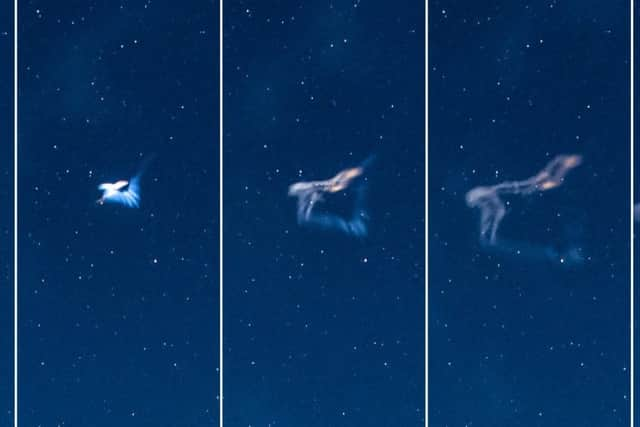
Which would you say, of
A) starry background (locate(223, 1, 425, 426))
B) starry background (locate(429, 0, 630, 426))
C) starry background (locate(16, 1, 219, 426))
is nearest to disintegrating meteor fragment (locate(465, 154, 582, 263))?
starry background (locate(429, 0, 630, 426))

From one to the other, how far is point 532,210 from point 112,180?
2.66 ft

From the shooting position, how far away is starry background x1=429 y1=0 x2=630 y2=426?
175 centimetres

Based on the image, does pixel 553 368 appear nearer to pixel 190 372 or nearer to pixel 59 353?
pixel 190 372

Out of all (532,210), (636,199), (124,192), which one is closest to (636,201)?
(636,199)

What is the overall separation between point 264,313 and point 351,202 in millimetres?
274

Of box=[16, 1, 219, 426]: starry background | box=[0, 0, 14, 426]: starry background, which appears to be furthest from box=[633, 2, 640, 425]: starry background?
box=[0, 0, 14, 426]: starry background

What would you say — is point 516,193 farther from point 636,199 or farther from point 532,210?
A: point 636,199

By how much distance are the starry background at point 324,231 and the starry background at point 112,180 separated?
0.06 m

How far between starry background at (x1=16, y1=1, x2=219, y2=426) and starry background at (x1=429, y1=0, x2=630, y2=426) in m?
0.45

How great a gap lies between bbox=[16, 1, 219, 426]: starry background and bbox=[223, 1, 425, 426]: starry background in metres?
0.06

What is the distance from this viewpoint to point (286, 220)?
1.80 meters

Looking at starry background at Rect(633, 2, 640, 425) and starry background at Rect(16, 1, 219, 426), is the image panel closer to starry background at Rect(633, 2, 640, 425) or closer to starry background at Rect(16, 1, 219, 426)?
starry background at Rect(633, 2, 640, 425)

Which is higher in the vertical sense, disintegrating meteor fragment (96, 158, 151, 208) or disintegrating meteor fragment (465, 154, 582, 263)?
disintegrating meteor fragment (96, 158, 151, 208)

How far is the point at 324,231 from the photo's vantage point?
179 cm
